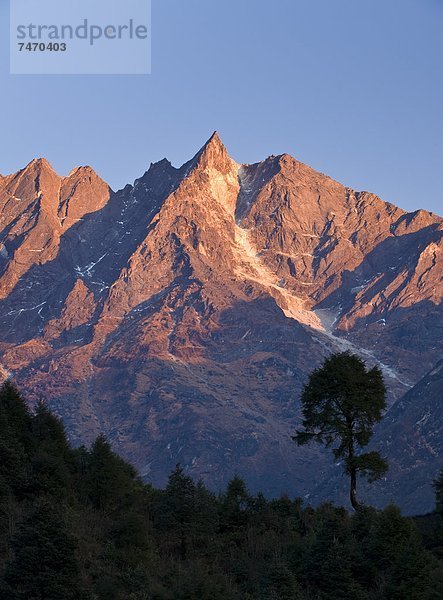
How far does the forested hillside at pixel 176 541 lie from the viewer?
153 feet

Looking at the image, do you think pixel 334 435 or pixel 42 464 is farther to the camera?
pixel 334 435

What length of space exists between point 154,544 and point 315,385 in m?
15.8

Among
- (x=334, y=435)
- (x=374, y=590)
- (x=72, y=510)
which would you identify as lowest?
(x=374, y=590)

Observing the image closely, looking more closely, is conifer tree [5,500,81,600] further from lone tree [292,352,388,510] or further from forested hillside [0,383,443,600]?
lone tree [292,352,388,510]

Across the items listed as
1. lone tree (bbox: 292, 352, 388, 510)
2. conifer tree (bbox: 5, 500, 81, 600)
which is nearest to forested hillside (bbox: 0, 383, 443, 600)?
conifer tree (bbox: 5, 500, 81, 600)

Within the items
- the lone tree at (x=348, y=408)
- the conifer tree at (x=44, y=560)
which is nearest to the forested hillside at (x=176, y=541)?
the conifer tree at (x=44, y=560)

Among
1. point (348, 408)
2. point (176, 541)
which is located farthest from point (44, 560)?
point (348, 408)

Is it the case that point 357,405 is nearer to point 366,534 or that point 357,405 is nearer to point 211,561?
point 366,534

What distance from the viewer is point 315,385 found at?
6869 cm

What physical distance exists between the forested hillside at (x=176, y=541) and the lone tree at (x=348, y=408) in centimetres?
357

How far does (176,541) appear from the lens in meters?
61.0

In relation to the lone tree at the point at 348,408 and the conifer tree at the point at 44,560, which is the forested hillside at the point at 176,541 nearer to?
the conifer tree at the point at 44,560

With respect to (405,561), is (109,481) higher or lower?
higher

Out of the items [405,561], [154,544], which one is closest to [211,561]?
[154,544]
